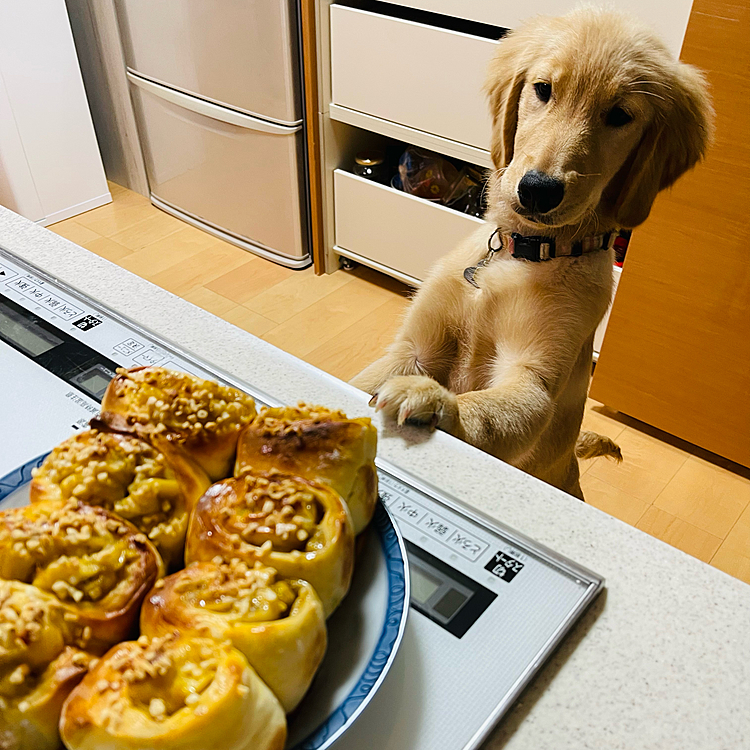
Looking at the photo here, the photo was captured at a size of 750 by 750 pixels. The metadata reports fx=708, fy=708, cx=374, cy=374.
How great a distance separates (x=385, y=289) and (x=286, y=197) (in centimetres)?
42

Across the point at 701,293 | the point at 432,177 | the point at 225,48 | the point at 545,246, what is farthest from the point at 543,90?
the point at 225,48

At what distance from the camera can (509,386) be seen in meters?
0.85

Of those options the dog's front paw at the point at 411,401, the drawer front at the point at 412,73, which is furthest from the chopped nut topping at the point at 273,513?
the drawer front at the point at 412,73

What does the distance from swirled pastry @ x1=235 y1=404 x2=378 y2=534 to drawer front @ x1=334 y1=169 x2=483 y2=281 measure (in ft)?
5.04

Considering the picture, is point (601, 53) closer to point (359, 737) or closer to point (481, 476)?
point (481, 476)

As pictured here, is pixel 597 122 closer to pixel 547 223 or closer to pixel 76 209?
pixel 547 223

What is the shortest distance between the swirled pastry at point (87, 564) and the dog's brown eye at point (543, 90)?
736 millimetres

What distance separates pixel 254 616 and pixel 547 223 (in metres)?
0.65

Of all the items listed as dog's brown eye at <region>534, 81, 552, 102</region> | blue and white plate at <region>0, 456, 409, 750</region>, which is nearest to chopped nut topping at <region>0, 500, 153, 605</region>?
blue and white plate at <region>0, 456, 409, 750</region>

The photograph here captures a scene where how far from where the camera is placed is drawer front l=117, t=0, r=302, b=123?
6.31 feet

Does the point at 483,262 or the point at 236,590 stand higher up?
the point at 236,590

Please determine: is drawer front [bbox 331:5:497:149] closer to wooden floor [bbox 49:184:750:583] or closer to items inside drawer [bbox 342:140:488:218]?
items inside drawer [bbox 342:140:488:218]

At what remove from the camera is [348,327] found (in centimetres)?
209

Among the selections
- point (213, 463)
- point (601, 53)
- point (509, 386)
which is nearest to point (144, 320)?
point (213, 463)
